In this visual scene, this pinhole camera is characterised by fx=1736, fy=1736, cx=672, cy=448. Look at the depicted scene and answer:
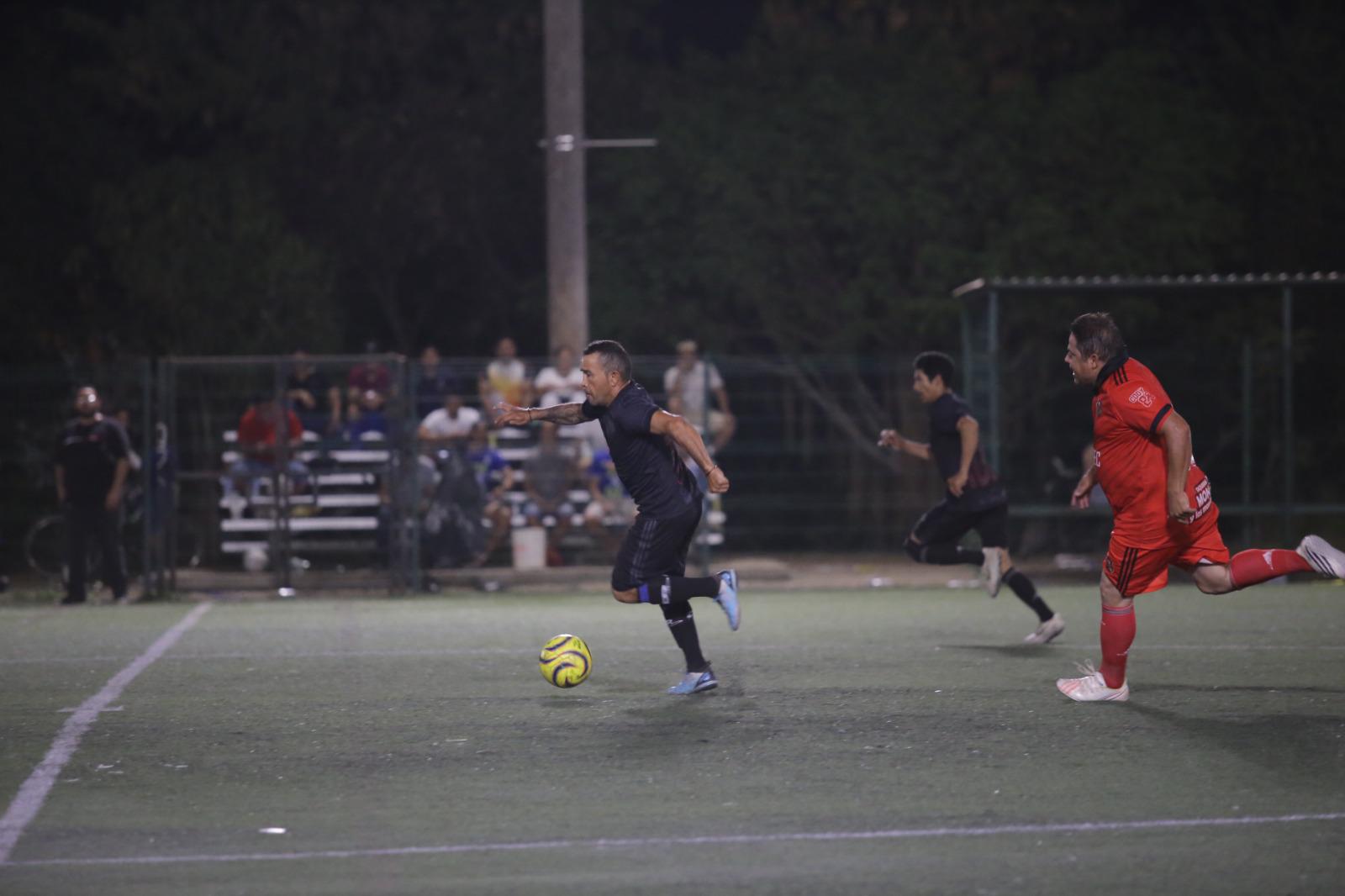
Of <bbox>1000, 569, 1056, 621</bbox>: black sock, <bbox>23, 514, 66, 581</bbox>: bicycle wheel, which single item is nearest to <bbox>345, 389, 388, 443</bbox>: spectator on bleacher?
<bbox>23, 514, 66, 581</bbox>: bicycle wheel

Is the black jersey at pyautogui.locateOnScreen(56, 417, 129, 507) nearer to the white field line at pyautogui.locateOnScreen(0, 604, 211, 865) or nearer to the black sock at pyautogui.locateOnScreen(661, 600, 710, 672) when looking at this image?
the white field line at pyautogui.locateOnScreen(0, 604, 211, 865)

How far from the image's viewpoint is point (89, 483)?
16594 mm

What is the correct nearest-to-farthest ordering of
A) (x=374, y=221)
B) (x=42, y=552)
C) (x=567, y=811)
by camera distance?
(x=567, y=811) → (x=42, y=552) → (x=374, y=221)

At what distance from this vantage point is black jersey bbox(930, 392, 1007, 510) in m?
12.1

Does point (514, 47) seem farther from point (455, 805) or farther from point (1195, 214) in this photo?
point (455, 805)

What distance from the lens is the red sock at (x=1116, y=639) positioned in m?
8.88

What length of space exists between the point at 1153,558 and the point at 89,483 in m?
11.2

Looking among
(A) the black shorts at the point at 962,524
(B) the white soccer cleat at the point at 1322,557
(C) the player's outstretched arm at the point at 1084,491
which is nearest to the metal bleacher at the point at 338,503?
(A) the black shorts at the point at 962,524

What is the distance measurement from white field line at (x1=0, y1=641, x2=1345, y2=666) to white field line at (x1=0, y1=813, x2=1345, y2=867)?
5.13 m

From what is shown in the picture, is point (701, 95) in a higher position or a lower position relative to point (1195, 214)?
higher

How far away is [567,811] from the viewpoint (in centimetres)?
667

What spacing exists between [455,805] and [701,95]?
20.2m

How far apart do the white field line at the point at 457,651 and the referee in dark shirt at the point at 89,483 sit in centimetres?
484

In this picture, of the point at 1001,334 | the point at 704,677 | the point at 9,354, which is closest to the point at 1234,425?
the point at 1001,334
